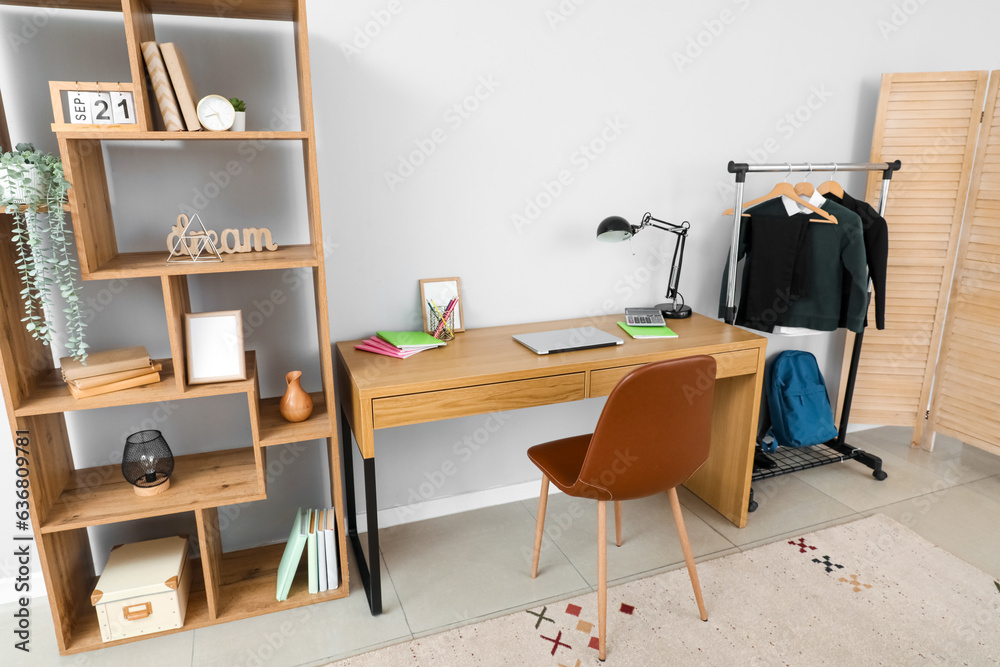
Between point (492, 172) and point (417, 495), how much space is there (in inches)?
51.0

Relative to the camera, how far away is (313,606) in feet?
6.79

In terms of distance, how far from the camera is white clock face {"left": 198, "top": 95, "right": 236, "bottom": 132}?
1.70 meters

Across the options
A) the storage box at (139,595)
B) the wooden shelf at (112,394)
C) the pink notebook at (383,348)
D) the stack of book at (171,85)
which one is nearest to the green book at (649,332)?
the pink notebook at (383,348)

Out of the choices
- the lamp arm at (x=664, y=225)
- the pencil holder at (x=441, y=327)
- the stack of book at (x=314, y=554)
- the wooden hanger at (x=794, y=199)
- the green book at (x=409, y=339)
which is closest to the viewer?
the stack of book at (x=314, y=554)

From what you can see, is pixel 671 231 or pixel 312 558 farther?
pixel 671 231

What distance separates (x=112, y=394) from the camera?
177cm

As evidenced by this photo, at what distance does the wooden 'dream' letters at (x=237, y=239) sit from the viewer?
1888 mm

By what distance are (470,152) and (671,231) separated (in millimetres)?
875

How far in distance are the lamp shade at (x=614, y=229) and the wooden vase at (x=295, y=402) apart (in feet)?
3.85

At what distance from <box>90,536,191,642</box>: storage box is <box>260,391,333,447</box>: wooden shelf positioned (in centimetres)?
49

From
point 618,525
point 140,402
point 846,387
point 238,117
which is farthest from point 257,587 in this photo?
point 846,387

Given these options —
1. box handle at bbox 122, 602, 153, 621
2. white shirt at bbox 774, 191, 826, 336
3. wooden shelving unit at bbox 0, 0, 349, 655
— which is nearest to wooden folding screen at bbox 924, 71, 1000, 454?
white shirt at bbox 774, 191, 826, 336

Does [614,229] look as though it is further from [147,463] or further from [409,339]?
[147,463]

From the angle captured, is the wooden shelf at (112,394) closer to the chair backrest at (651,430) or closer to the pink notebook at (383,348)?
the pink notebook at (383,348)
